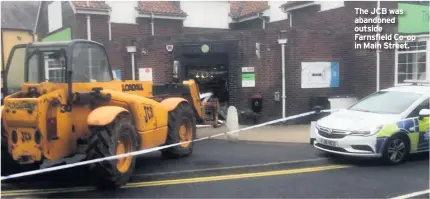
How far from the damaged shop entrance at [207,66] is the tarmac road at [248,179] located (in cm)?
593

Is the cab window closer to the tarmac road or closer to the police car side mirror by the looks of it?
the tarmac road

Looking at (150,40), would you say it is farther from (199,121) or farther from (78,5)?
(199,121)

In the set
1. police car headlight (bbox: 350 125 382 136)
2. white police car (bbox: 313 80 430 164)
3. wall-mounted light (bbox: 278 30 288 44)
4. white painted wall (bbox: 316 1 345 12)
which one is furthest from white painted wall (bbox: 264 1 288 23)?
police car headlight (bbox: 350 125 382 136)

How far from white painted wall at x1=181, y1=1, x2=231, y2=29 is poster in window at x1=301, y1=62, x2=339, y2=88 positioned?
25.7 ft

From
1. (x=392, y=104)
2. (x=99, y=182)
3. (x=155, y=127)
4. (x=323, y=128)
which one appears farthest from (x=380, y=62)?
(x=99, y=182)

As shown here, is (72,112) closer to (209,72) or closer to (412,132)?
(412,132)

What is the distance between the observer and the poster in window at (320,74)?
14.4 metres

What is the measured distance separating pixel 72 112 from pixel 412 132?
6.10m

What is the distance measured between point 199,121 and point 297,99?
4.74 meters

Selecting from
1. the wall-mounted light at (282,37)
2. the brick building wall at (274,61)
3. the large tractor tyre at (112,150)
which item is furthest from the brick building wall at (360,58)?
the large tractor tyre at (112,150)

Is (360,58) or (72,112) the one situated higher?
(360,58)

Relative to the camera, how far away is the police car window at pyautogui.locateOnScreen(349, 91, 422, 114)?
28.9 feet

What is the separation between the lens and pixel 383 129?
817 cm

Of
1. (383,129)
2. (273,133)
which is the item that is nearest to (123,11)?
(273,133)
